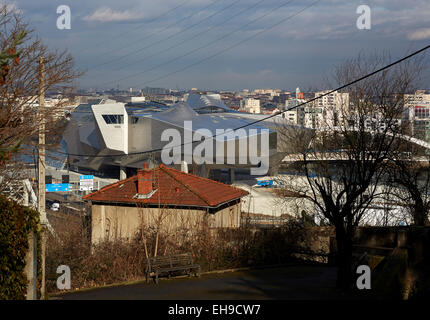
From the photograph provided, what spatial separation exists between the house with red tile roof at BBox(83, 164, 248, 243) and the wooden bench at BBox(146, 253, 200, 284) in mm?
2013

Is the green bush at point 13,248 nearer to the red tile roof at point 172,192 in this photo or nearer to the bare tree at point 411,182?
the red tile roof at point 172,192

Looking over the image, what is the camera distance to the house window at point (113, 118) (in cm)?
6012


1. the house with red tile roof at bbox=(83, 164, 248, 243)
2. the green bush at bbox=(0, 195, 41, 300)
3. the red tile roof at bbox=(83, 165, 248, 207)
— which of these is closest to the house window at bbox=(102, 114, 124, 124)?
the red tile roof at bbox=(83, 165, 248, 207)

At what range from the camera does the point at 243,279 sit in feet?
38.8

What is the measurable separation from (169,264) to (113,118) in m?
49.3

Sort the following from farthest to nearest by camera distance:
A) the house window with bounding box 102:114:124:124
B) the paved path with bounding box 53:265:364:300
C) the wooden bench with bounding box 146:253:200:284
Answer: the house window with bounding box 102:114:124:124 < the wooden bench with bounding box 146:253:200:284 < the paved path with bounding box 53:265:364:300

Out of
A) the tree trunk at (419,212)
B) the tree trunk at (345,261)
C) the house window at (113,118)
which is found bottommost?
the tree trunk at (345,261)

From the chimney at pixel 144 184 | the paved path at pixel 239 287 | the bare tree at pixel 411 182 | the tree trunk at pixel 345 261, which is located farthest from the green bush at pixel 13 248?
the bare tree at pixel 411 182

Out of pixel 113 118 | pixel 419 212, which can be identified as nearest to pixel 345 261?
pixel 419 212

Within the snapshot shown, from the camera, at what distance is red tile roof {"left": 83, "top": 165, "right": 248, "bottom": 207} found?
1620cm

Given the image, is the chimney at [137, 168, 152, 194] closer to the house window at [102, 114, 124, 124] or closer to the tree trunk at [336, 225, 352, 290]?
the tree trunk at [336, 225, 352, 290]

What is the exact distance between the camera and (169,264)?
1272 cm
